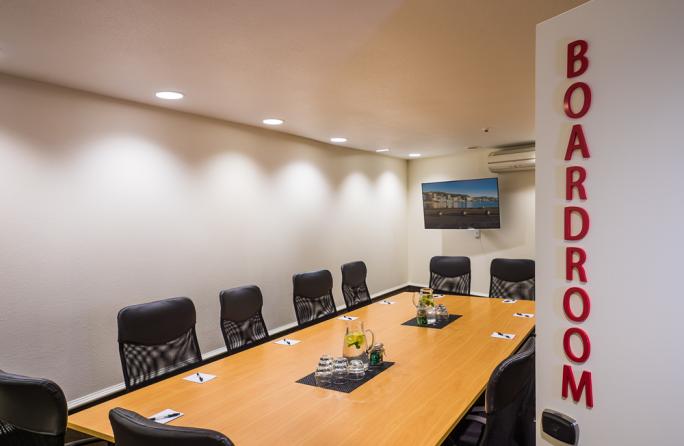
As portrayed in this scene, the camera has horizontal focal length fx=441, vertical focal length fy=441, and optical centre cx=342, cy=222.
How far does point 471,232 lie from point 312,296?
15.5 ft

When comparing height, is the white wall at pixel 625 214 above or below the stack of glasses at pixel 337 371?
above

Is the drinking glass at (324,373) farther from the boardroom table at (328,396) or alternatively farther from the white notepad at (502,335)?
the white notepad at (502,335)

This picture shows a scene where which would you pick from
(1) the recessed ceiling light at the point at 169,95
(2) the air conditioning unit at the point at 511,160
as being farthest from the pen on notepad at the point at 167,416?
(2) the air conditioning unit at the point at 511,160

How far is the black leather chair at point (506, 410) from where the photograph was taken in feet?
5.56

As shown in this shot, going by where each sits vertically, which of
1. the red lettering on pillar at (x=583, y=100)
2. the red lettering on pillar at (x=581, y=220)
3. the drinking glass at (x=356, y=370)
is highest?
the red lettering on pillar at (x=583, y=100)

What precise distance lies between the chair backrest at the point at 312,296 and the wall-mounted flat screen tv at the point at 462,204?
3.96m

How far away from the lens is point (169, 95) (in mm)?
3748

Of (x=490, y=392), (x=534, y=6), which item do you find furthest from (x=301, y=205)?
(x=490, y=392)

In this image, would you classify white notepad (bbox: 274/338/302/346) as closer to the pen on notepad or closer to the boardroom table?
the boardroom table

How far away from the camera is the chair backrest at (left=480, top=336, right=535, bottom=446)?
1688 mm

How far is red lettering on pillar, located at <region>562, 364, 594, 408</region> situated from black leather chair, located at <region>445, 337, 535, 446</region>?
1.36ft

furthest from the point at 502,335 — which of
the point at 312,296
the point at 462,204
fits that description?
the point at 462,204

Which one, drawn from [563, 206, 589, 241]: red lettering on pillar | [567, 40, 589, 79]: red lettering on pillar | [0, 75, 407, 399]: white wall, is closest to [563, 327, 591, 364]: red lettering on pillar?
[563, 206, 589, 241]: red lettering on pillar

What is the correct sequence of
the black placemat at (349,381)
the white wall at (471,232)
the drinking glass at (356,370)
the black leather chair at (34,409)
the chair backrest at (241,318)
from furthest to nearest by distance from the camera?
the white wall at (471,232)
the chair backrest at (241,318)
the drinking glass at (356,370)
the black placemat at (349,381)
the black leather chair at (34,409)
